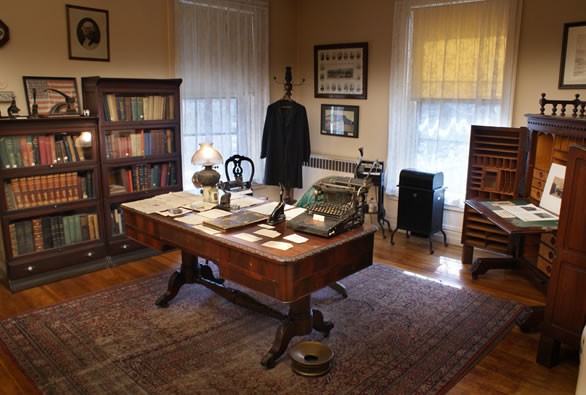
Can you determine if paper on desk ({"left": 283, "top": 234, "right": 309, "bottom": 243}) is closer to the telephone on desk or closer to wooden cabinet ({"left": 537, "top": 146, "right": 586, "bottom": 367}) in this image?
the telephone on desk

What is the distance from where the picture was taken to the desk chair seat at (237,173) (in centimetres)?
525

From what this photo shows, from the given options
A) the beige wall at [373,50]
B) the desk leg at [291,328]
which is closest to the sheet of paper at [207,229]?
the desk leg at [291,328]

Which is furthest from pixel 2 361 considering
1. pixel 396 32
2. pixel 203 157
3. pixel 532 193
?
pixel 396 32

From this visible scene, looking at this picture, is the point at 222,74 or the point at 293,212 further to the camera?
the point at 222,74

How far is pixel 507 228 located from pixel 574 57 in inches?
78.0

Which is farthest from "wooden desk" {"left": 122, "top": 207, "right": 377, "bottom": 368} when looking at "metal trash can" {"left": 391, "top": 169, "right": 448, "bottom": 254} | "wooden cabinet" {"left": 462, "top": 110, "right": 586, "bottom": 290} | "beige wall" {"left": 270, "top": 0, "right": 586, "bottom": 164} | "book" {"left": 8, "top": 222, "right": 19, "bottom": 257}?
"beige wall" {"left": 270, "top": 0, "right": 586, "bottom": 164}

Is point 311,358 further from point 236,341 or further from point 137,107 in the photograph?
point 137,107

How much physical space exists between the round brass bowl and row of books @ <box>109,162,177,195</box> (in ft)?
8.39

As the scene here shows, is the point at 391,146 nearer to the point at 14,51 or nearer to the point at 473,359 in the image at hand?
the point at 473,359

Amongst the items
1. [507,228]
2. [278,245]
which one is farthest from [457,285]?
[278,245]

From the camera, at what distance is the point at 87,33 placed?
15.2 ft

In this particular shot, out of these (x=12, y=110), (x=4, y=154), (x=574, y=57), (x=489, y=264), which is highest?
(x=574, y=57)

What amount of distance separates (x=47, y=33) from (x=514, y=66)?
4.28 meters

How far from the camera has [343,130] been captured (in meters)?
6.29
